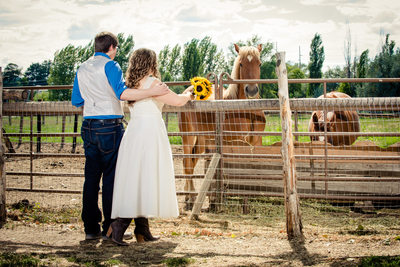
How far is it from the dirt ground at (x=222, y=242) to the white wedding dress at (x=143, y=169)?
1.42 ft

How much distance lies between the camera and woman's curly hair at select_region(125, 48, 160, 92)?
3.44m

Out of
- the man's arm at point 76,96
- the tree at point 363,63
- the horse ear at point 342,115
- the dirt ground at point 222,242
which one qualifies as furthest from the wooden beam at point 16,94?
the tree at point 363,63

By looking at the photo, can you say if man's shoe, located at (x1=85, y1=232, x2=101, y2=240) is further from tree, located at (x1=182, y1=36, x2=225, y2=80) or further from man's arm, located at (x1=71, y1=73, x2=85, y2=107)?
tree, located at (x1=182, y1=36, x2=225, y2=80)

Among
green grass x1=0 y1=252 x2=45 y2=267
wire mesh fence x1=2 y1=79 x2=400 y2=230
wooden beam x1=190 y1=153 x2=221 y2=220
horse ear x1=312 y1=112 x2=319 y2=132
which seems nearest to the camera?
green grass x1=0 y1=252 x2=45 y2=267

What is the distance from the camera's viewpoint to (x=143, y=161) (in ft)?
11.3

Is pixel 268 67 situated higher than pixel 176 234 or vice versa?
pixel 268 67

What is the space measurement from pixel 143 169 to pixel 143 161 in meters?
0.08

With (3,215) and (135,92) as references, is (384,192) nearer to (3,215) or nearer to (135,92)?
(135,92)

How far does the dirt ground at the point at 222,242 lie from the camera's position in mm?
3129

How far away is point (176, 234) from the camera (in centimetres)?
414

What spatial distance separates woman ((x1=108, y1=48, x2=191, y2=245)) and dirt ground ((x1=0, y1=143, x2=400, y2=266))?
414 mm

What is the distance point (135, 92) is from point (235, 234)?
82.7 inches

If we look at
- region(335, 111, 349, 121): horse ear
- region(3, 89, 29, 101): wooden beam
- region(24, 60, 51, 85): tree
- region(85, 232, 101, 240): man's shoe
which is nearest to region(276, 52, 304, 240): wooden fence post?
region(85, 232, 101, 240): man's shoe

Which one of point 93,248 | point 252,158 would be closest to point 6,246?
point 93,248
